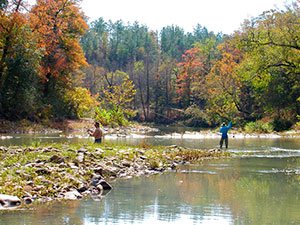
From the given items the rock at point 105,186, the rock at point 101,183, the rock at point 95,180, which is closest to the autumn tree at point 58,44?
the rock at point 95,180

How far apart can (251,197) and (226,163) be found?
27.4 ft

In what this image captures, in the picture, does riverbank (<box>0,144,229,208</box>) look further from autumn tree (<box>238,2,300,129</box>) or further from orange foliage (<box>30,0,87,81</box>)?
orange foliage (<box>30,0,87,81</box>)

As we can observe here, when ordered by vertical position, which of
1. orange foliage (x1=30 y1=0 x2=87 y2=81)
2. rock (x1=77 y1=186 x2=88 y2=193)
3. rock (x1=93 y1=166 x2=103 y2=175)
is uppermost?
orange foliage (x1=30 y1=0 x2=87 y2=81)

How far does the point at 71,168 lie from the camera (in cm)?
1631

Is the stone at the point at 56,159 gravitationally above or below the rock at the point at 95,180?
above

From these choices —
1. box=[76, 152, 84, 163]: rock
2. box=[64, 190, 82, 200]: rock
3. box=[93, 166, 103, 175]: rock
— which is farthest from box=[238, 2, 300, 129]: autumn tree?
box=[64, 190, 82, 200]: rock

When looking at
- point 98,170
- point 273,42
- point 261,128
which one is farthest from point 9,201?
point 261,128

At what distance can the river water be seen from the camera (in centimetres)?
1125

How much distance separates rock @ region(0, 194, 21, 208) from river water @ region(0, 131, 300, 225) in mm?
619

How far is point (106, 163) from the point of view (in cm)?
1902

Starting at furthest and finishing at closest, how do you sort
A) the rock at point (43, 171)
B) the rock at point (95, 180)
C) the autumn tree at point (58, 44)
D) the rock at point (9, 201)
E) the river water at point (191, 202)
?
→ the autumn tree at point (58, 44) → the rock at point (95, 180) → the rock at point (43, 171) → the rock at point (9, 201) → the river water at point (191, 202)

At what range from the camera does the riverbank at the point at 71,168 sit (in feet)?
43.9

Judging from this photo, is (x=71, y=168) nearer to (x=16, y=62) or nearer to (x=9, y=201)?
(x=9, y=201)

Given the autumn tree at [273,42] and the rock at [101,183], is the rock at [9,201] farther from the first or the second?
the autumn tree at [273,42]
